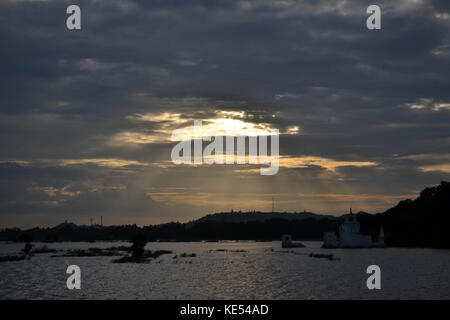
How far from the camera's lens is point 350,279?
87000 mm

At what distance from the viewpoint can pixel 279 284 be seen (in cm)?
8062

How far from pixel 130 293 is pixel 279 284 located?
24.1m

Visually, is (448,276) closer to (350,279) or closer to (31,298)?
(350,279)
